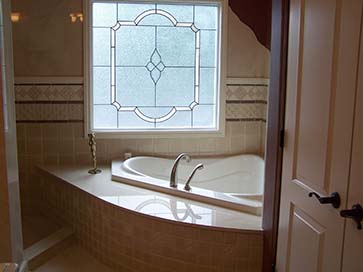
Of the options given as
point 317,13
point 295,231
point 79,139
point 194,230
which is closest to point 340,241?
point 295,231

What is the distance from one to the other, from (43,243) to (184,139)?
1.69m

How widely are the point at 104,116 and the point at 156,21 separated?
1.08 metres

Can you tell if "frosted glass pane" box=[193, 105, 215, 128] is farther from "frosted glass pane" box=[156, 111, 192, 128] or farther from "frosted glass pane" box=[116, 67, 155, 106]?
"frosted glass pane" box=[116, 67, 155, 106]

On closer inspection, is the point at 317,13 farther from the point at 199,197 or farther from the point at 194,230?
the point at 199,197

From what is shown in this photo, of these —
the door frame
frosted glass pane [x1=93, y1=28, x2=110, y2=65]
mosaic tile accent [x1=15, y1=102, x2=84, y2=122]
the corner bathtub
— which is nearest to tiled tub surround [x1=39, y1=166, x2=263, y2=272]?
the door frame

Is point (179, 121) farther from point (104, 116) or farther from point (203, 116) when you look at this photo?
point (104, 116)

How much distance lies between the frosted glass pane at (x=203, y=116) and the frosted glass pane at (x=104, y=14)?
47.9 inches

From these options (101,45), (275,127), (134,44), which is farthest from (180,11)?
(275,127)

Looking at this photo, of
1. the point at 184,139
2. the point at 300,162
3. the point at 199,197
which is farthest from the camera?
the point at 184,139

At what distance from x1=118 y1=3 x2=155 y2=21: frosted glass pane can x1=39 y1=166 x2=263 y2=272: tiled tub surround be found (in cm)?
165

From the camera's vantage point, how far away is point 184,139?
4.18 metres

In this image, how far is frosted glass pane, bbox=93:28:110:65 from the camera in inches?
158

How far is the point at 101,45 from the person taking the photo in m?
4.03

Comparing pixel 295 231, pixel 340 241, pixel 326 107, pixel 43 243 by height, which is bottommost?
pixel 43 243
